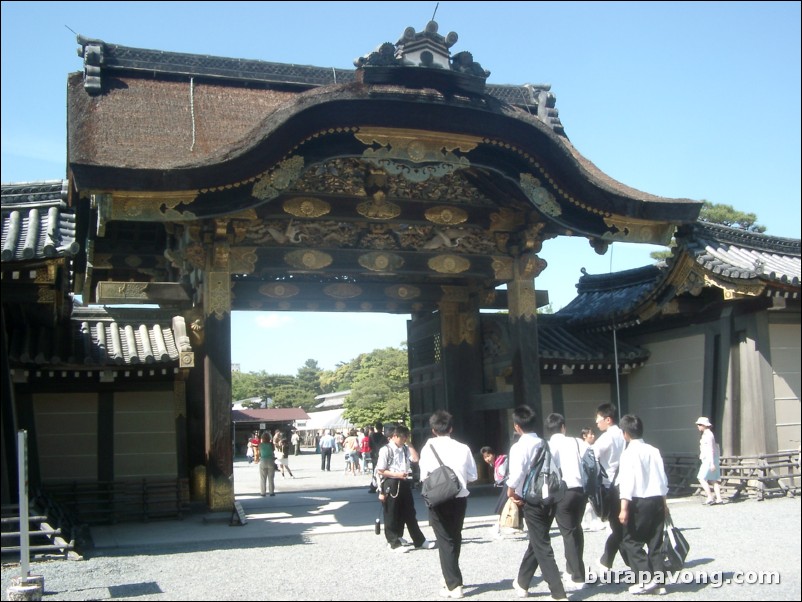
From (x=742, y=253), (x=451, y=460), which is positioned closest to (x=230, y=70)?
(x=742, y=253)

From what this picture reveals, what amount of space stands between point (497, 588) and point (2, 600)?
3.67m

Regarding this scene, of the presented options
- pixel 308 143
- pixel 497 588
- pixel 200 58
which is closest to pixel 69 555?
pixel 497 588

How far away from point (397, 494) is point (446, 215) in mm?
4634

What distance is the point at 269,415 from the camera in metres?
46.8

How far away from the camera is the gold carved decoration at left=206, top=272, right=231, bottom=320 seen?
9.89 metres

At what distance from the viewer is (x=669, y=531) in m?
6.37

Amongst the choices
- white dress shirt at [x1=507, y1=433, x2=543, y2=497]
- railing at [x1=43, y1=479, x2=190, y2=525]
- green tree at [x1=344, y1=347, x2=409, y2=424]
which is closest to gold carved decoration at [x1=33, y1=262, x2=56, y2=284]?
railing at [x1=43, y1=479, x2=190, y2=525]

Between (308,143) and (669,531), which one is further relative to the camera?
(308,143)

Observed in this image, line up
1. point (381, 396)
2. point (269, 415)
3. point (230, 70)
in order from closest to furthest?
point (230, 70), point (381, 396), point (269, 415)

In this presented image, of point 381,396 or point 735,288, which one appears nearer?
point 735,288

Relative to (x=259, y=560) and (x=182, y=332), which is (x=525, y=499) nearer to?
(x=259, y=560)

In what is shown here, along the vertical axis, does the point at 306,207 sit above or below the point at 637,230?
above

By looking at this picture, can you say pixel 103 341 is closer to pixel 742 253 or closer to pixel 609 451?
pixel 609 451

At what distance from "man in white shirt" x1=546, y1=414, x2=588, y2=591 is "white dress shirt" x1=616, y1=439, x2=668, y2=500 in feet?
1.11
